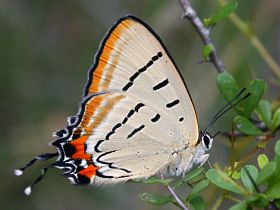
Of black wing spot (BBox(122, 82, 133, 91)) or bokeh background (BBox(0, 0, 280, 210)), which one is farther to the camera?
bokeh background (BBox(0, 0, 280, 210))

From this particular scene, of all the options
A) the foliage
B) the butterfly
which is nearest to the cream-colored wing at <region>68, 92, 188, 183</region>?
the butterfly

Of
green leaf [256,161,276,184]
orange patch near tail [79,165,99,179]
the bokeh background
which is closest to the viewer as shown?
green leaf [256,161,276,184]

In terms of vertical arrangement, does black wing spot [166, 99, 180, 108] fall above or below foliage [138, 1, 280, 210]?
above

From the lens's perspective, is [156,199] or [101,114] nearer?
[156,199]

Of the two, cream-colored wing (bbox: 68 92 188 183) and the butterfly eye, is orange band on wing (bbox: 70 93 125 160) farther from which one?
the butterfly eye

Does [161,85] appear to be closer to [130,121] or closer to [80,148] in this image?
[130,121]

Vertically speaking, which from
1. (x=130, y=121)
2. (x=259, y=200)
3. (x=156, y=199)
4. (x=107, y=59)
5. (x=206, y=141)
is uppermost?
(x=107, y=59)

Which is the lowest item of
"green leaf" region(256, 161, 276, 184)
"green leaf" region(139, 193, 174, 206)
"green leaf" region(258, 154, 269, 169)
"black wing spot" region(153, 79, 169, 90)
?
"green leaf" region(256, 161, 276, 184)

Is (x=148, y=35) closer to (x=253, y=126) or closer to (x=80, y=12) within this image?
(x=253, y=126)

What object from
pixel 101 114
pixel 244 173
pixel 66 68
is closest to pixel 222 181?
pixel 244 173
